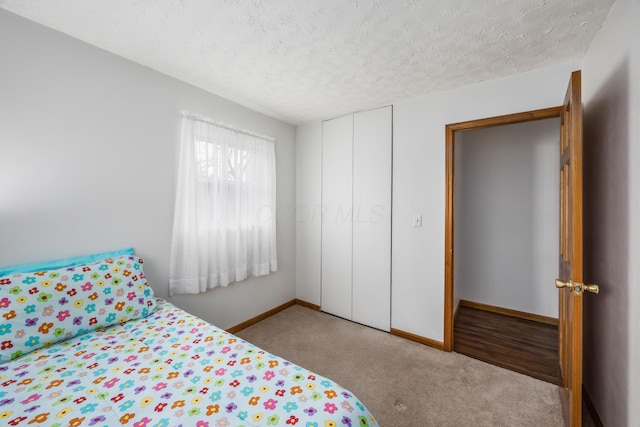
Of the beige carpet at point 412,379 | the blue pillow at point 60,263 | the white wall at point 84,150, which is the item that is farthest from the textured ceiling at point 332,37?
the beige carpet at point 412,379

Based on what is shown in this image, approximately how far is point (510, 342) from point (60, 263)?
378cm

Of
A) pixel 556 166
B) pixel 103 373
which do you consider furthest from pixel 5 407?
pixel 556 166

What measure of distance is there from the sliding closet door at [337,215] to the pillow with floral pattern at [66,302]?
6.47 feet

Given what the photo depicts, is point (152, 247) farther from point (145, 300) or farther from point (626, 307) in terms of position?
point (626, 307)

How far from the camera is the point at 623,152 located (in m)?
1.30

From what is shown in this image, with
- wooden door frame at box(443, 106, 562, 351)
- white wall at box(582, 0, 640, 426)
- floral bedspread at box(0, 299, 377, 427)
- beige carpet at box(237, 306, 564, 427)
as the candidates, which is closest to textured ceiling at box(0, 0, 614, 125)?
white wall at box(582, 0, 640, 426)

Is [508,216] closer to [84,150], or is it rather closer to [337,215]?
[337,215]

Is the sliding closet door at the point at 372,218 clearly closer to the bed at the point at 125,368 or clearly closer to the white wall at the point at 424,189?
the white wall at the point at 424,189

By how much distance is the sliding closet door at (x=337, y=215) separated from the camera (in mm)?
3100

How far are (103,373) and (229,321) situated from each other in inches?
63.4

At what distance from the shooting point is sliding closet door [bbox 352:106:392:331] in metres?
2.81

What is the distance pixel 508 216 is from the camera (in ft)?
10.7

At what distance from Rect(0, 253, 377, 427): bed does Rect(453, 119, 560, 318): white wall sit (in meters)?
2.58

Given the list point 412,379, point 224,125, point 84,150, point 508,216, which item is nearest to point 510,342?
point 412,379
